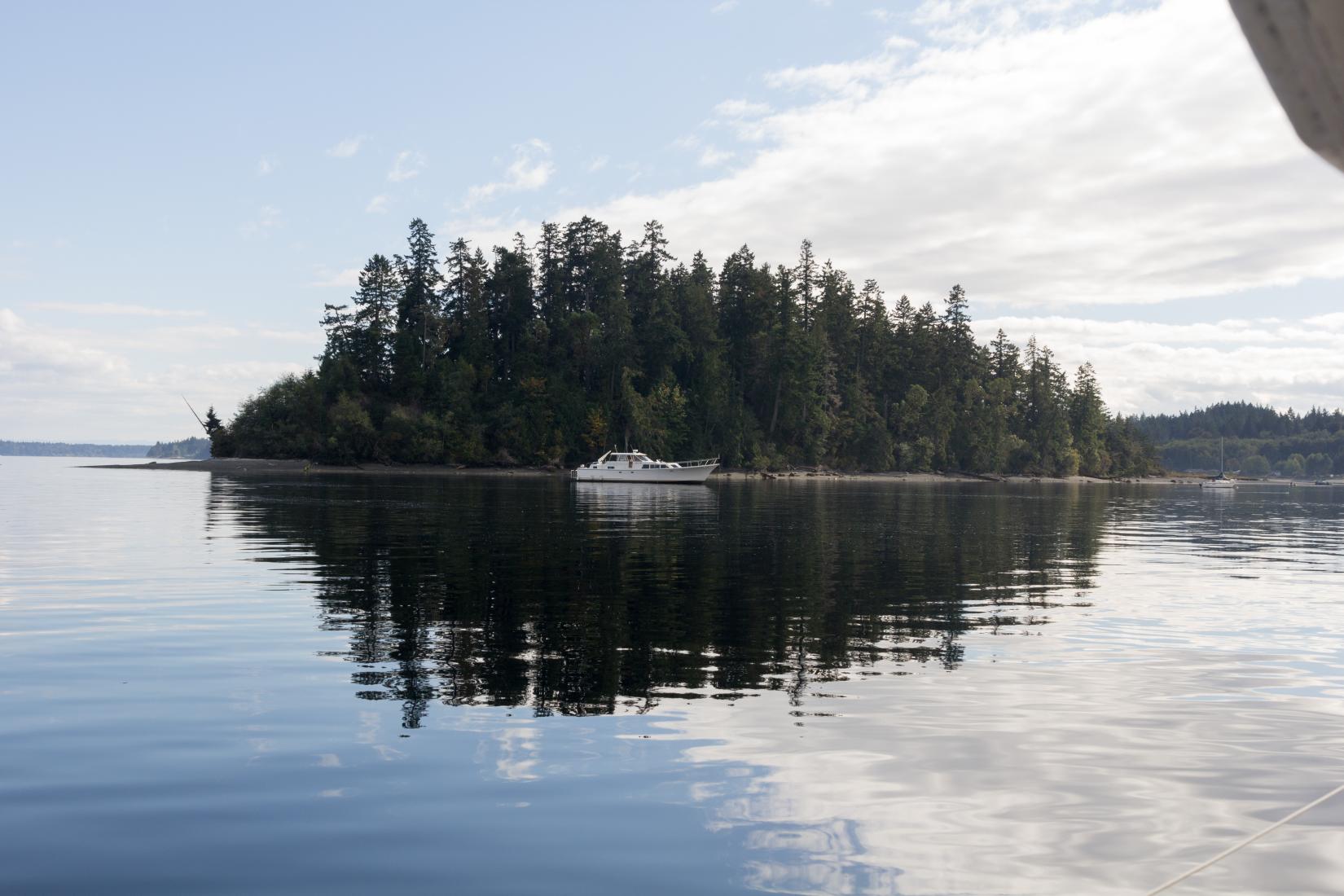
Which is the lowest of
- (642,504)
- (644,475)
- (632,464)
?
(642,504)

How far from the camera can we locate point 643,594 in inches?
907

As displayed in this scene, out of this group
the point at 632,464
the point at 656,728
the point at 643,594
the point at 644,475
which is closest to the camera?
the point at 656,728

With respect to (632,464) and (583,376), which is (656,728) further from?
(583,376)

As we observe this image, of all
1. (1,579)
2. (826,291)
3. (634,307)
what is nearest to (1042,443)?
(826,291)

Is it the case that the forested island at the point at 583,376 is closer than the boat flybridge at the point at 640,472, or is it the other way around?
the boat flybridge at the point at 640,472

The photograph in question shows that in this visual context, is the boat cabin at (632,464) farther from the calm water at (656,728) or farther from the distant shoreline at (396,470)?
the calm water at (656,728)

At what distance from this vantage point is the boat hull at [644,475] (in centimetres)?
11350

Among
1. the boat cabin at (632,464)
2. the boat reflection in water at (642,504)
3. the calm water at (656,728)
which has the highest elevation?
the boat cabin at (632,464)

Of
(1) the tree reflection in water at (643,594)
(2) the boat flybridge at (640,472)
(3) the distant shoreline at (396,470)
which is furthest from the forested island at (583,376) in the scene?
(1) the tree reflection in water at (643,594)

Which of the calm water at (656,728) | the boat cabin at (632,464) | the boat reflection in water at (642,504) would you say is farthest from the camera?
the boat cabin at (632,464)

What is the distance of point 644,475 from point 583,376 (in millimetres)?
39729

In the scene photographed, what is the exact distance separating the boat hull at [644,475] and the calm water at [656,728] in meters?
84.5

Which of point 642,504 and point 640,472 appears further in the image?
point 640,472

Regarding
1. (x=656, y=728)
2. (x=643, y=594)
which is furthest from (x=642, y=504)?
(x=656, y=728)
